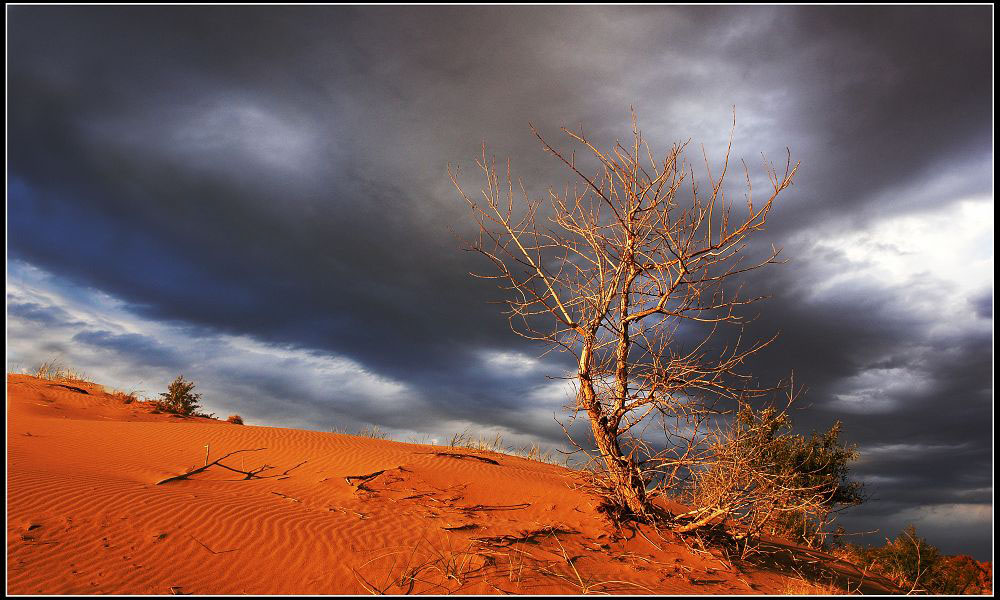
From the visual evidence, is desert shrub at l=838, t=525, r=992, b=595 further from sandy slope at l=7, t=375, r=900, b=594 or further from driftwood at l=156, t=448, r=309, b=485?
driftwood at l=156, t=448, r=309, b=485

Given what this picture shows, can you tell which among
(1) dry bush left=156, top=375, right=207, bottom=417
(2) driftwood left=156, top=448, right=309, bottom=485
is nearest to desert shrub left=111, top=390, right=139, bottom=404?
(1) dry bush left=156, top=375, right=207, bottom=417

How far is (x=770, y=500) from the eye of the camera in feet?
25.1

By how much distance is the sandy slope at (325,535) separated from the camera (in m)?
5.84

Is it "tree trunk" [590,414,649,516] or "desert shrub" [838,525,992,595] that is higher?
"tree trunk" [590,414,649,516]

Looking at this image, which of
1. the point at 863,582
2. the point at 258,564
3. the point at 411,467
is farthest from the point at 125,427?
the point at 863,582

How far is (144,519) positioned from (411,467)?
4.49 m

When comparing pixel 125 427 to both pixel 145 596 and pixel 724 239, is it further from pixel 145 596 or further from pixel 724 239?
pixel 724 239

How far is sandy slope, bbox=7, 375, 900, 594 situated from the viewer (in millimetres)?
5836

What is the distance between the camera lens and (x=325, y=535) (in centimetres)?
697

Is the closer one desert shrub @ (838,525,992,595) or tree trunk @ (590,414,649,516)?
tree trunk @ (590,414,649,516)

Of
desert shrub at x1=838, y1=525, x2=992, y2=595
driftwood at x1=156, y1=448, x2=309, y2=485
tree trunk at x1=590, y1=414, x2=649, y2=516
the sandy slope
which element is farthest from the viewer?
desert shrub at x1=838, y1=525, x2=992, y2=595

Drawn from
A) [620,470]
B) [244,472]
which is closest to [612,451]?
[620,470]

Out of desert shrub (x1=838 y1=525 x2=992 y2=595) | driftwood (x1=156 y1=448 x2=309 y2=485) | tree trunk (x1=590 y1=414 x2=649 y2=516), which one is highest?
tree trunk (x1=590 y1=414 x2=649 y2=516)

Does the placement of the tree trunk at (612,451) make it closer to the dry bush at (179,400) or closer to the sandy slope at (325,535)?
the sandy slope at (325,535)
